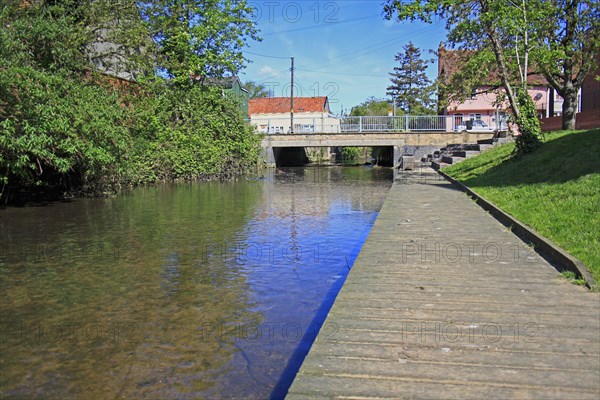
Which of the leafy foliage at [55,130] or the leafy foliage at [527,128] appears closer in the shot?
the leafy foliage at [55,130]

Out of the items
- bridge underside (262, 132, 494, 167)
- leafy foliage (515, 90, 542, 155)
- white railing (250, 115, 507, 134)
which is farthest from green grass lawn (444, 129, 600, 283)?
white railing (250, 115, 507, 134)

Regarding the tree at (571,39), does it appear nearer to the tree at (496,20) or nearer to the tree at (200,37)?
the tree at (496,20)

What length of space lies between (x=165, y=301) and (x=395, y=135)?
3596 cm

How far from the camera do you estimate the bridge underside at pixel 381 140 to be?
39375 mm

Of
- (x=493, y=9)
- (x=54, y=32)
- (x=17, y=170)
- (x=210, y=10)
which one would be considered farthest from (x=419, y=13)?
(x=210, y=10)

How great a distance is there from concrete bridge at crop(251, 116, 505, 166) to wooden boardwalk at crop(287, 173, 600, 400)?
33.0 metres

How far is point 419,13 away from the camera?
19.2m

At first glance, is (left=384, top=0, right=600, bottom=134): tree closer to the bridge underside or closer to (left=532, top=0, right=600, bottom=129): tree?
(left=532, top=0, right=600, bottom=129): tree

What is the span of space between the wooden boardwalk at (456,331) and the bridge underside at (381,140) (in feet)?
108

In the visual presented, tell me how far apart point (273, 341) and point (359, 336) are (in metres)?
1.38

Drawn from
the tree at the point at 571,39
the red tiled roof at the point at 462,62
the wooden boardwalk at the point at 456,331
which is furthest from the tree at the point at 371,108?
the wooden boardwalk at the point at 456,331

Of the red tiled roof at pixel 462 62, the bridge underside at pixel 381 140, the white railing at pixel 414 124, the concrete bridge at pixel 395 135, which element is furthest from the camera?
the white railing at pixel 414 124

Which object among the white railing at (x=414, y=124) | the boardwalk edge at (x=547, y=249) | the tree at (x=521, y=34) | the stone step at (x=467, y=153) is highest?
the tree at (x=521, y=34)

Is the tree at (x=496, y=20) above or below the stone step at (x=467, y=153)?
above
